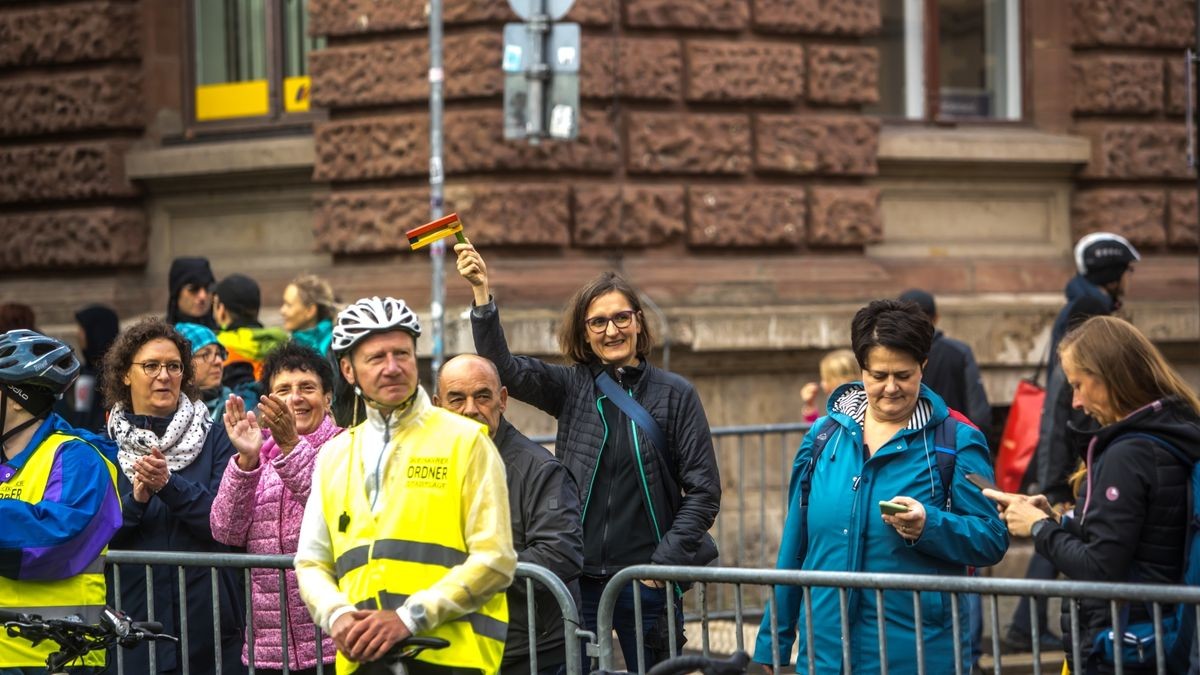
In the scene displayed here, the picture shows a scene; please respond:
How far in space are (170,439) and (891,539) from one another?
8.55 ft

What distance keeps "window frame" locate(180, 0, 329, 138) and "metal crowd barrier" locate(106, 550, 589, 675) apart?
5.82m

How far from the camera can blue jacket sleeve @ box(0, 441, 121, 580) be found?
18.0ft

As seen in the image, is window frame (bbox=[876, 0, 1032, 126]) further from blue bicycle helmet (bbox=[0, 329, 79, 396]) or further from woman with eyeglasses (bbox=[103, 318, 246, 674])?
blue bicycle helmet (bbox=[0, 329, 79, 396])

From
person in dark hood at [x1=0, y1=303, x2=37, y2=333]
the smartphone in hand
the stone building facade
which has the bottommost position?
the smartphone in hand

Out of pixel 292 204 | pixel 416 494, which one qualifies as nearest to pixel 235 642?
pixel 416 494

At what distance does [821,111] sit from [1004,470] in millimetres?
2595

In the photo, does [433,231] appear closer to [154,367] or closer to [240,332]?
[154,367]

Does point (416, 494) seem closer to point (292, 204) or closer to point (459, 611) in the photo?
point (459, 611)

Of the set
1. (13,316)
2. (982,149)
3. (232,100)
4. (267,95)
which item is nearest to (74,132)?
(232,100)

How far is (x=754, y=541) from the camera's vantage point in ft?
36.1

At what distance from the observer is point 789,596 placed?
5438 millimetres

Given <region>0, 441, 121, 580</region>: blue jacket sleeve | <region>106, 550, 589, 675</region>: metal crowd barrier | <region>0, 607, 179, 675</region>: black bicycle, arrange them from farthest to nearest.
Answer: <region>0, 441, 121, 580</region>: blue jacket sleeve
<region>106, 550, 589, 675</region>: metal crowd barrier
<region>0, 607, 179, 675</region>: black bicycle

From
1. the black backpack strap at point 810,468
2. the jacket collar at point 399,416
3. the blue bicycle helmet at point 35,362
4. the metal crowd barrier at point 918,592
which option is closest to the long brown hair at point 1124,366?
the metal crowd barrier at point 918,592

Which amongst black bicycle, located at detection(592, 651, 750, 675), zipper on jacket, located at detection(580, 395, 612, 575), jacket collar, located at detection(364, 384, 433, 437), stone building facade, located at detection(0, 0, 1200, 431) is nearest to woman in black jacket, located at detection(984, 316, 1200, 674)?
black bicycle, located at detection(592, 651, 750, 675)
